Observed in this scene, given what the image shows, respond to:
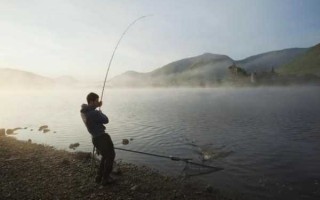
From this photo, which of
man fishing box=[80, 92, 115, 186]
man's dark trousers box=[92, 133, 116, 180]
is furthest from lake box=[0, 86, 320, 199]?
man fishing box=[80, 92, 115, 186]

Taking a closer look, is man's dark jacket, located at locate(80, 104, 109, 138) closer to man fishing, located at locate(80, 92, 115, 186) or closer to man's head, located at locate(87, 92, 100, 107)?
man fishing, located at locate(80, 92, 115, 186)

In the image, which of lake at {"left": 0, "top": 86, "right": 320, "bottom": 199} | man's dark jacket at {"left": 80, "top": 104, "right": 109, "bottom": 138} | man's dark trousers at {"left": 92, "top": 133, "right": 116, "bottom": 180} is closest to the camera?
man's dark jacket at {"left": 80, "top": 104, "right": 109, "bottom": 138}

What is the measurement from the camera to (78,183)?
1148 centimetres

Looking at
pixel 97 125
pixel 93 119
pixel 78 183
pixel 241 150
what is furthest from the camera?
pixel 241 150

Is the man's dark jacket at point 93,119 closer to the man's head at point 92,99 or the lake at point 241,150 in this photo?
the man's head at point 92,99

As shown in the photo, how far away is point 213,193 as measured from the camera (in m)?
12.0

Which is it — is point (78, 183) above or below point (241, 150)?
above

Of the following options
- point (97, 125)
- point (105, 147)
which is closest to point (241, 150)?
point (105, 147)

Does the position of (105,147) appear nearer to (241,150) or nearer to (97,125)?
(97,125)

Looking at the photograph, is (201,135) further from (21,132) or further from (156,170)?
(21,132)

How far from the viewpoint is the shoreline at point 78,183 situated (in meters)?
10.5

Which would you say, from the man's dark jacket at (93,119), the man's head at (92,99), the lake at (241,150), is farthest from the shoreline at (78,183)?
the man's head at (92,99)

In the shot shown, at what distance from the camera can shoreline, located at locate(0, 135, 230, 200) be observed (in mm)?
10484

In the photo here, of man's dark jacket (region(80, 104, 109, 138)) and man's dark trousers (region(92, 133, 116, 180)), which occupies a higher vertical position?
man's dark jacket (region(80, 104, 109, 138))
